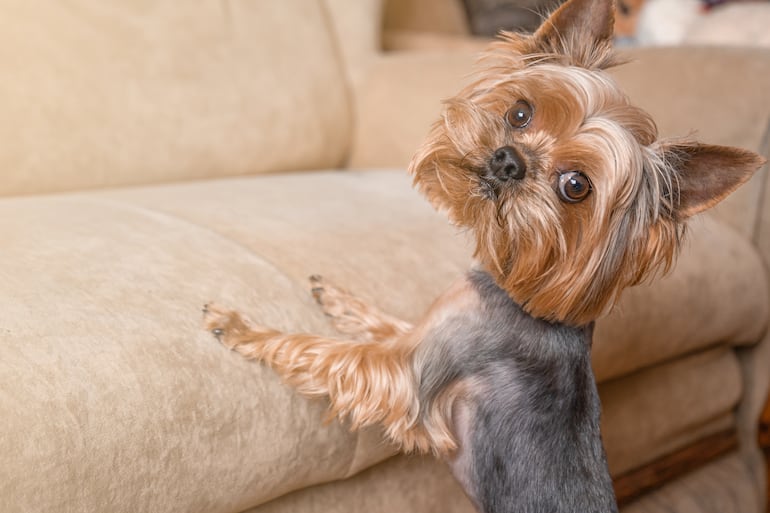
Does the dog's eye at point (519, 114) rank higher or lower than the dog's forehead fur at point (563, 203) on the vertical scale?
higher

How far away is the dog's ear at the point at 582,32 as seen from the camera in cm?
135

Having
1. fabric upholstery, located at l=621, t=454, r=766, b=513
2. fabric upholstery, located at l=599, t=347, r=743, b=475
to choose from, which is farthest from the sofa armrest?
fabric upholstery, located at l=621, t=454, r=766, b=513

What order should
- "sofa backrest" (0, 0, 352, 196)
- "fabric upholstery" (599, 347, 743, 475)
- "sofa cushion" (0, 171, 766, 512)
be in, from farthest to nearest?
"fabric upholstery" (599, 347, 743, 475)
"sofa backrest" (0, 0, 352, 196)
"sofa cushion" (0, 171, 766, 512)

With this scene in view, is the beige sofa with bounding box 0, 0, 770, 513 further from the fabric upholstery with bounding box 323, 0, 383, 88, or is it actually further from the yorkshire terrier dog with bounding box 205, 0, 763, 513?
the yorkshire terrier dog with bounding box 205, 0, 763, 513

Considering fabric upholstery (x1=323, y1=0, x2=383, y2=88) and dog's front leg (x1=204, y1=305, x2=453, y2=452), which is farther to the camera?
fabric upholstery (x1=323, y1=0, x2=383, y2=88)

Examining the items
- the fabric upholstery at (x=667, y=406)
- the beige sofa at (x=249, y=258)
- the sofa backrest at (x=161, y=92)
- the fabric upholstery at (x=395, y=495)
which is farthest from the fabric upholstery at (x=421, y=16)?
the fabric upholstery at (x=395, y=495)

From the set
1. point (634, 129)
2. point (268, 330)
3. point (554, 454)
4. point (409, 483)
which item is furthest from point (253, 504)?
point (634, 129)

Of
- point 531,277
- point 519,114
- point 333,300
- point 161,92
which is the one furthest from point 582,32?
point 161,92

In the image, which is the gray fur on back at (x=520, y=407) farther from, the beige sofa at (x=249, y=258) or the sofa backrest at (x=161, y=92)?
the sofa backrest at (x=161, y=92)

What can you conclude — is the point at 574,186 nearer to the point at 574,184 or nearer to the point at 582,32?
the point at 574,184

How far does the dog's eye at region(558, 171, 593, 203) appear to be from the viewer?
1261 millimetres

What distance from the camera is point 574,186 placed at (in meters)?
1.26

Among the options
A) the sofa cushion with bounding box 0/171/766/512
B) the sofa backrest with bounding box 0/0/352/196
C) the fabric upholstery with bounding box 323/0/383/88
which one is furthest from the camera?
the fabric upholstery with bounding box 323/0/383/88

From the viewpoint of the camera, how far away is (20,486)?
3.19 ft
